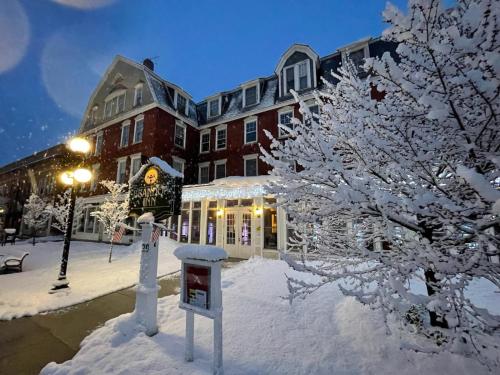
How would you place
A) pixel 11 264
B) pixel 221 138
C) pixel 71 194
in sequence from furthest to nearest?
pixel 221 138, pixel 11 264, pixel 71 194

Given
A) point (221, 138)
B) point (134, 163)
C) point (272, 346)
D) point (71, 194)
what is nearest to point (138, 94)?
point (134, 163)

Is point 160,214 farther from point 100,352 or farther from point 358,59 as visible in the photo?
point 358,59

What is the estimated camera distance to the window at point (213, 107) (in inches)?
758

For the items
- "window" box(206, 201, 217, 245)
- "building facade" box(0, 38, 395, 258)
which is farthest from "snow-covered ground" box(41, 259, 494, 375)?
"window" box(206, 201, 217, 245)

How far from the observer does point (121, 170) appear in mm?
18094

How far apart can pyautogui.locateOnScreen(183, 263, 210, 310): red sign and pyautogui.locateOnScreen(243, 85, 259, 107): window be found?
15741 mm

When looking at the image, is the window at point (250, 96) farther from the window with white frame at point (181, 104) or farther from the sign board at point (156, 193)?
the sign board at point (156, 193)

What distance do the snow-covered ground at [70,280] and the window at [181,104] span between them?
1153cm

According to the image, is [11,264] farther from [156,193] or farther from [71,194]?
[156,193]

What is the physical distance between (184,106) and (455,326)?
20.4m

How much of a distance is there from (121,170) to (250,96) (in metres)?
11.9

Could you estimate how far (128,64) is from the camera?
18766mm

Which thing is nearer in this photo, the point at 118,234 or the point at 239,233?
the point at 118,234

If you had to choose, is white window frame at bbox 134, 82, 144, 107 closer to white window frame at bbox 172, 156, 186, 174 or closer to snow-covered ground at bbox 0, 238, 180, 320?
white window frame at bbox 172, 156, 186, 174
